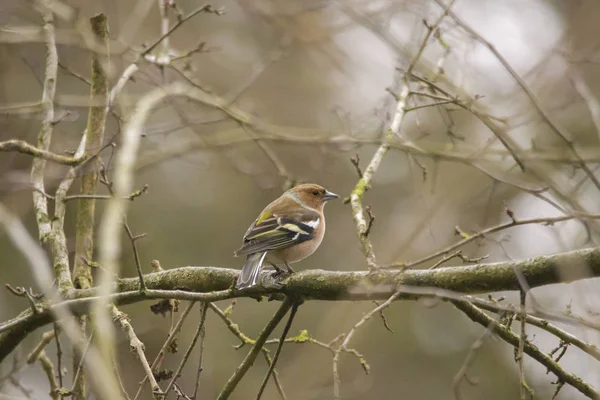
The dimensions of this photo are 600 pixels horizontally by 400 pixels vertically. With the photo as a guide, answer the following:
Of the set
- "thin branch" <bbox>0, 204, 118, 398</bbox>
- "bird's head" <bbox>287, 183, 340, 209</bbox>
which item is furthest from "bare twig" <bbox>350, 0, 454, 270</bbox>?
"thin branch" <bbox>0, 204, 118, 398</bbox>

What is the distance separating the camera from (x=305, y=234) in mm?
6262

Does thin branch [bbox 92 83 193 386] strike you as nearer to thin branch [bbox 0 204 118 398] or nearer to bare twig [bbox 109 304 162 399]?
thin branch [bbox 0 204 118 398]

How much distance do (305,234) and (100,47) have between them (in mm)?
2483

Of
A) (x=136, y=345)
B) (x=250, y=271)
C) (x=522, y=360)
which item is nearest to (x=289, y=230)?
(x=250, y=271)

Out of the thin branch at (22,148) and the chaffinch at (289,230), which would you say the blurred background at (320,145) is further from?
the thin branch at (22,148)

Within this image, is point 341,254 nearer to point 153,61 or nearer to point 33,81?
point 33,81

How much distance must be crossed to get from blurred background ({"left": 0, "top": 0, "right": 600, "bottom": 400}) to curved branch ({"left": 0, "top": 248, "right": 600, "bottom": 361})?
0.98 meters

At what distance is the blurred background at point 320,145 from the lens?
6.99 m

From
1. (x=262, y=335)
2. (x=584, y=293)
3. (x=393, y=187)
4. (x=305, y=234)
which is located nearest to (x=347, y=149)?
(x=305, y=234)

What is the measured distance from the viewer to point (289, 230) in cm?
625

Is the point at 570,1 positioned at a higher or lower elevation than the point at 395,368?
higher

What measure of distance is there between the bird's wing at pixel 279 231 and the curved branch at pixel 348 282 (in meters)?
1.01

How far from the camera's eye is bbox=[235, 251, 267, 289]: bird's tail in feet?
13.9

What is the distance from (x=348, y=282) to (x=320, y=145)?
Result: 3.95 meters
